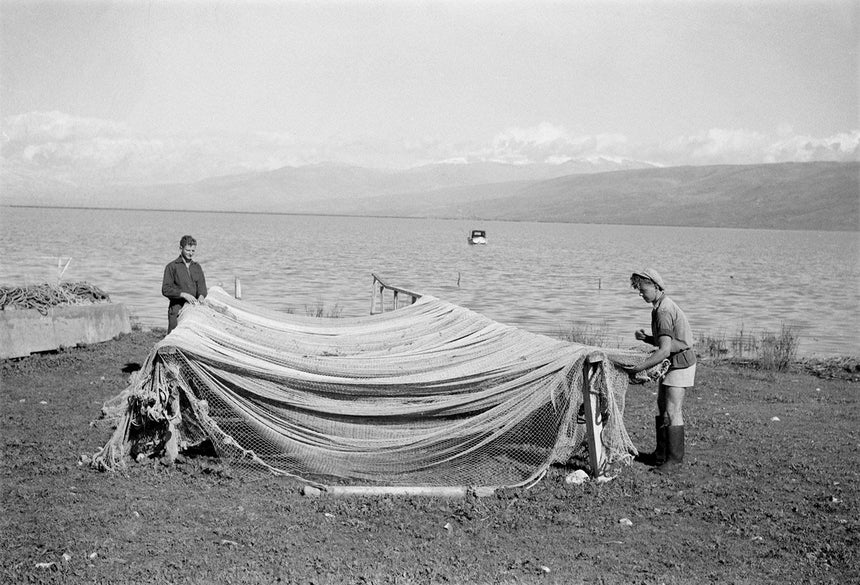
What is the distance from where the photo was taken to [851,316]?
26234mm

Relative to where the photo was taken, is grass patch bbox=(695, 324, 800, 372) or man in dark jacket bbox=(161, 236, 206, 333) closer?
man in dark jacket bbox=(161, 236, 206, 333)

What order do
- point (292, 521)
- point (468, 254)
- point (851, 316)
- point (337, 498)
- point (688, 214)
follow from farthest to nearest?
point (688, 214), point (468, 254), point (851, 316), point (337, 498), point (292, 521)

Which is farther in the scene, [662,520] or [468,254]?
[468,254]

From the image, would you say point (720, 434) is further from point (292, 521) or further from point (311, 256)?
point (311, 256)

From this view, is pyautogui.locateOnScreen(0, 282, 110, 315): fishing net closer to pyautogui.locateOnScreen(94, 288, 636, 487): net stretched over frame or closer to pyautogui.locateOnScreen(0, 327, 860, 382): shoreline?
pyautogui.locateOnScreen(0, 327, 860, 382): shoreline

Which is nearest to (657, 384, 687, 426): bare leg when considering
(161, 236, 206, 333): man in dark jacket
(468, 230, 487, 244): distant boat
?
(161, 236, 206, 333): man in dark jacket

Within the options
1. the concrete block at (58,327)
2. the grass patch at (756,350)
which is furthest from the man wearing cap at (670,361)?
the concrete block at (58,327)

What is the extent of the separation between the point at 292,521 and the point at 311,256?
145 ft

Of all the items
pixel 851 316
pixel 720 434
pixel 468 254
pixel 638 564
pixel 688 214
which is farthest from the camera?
pixel 688 214

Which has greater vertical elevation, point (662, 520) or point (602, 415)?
point (602, 415)

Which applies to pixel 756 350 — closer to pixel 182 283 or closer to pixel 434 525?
pixel 182 283

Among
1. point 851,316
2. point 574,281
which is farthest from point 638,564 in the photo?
point 574,281

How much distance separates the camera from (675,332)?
731 centimetres

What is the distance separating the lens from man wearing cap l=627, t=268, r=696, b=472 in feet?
23.7
